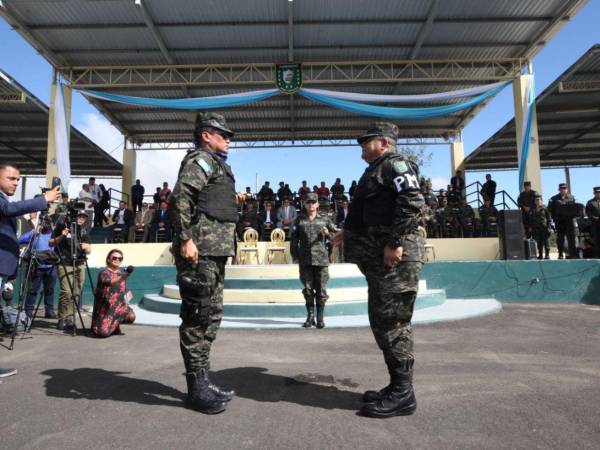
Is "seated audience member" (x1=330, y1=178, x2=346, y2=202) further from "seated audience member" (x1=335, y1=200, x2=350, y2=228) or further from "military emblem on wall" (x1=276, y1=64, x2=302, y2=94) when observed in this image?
"military emblem on wall" (x1=276, y1=64, x2=302, y2=94)

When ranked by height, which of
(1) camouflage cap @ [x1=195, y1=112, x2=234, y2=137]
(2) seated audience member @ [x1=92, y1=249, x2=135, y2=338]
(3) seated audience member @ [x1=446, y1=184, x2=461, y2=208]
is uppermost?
(3) seated audience member @ [x1=446, y1=184, x2=461, y2=208]

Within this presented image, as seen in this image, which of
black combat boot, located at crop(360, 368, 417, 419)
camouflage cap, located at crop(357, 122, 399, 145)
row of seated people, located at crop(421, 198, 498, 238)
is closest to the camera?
black combat boot, located at crop(360, 368, 417, 419)

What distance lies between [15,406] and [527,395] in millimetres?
3464

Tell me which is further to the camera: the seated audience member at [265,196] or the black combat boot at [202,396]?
the seated audience member at [265,196]

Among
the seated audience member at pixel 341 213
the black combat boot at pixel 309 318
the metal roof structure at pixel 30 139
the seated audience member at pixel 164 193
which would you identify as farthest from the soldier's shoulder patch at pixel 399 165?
the metal roof structure at pixel 30 139

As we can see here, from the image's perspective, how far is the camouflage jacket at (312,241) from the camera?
579 centimetres

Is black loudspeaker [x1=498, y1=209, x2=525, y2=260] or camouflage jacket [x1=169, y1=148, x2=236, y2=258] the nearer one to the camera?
camouflage jacket [x1=169, y1=148, x2=236, y2=258]

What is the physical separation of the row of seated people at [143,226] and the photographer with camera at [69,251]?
20.5 ft

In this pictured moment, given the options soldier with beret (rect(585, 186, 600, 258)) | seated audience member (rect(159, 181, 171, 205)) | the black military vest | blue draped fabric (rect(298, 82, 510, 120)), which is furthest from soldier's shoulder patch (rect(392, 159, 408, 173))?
seated audience member (rect(159, 181, 171, 205))

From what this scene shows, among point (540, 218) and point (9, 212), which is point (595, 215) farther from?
point (9, 212)

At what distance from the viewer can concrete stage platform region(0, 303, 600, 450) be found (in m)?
2.20

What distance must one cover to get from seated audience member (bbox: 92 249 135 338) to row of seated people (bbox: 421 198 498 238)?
9.08 m

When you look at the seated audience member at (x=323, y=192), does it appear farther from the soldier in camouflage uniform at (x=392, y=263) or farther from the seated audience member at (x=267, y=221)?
the soldier in camouflage uniform at (x=392, y=263)

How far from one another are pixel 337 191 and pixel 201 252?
13191mm
